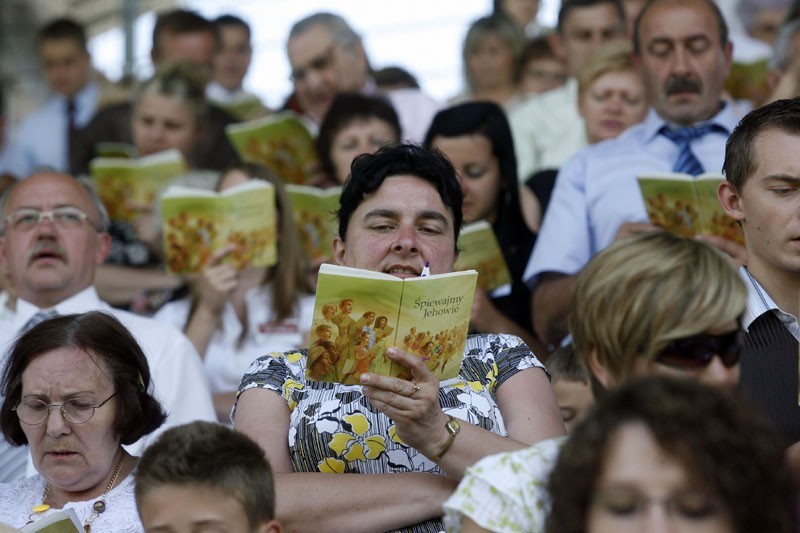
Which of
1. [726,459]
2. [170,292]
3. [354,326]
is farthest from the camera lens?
[170,292]

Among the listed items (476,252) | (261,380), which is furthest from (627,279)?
(476,252)

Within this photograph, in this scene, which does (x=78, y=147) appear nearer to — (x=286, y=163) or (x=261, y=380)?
(x=286, y=163)

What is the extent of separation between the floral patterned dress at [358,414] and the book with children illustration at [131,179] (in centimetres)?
270

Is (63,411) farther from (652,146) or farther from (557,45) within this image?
(557,45)

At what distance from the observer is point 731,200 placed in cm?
398

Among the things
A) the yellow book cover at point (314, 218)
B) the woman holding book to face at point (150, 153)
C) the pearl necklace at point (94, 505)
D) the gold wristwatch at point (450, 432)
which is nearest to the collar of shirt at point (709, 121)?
the yellow book cover at point (314, 218)

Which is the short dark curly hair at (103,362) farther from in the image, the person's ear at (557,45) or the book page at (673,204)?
the person's ear at (557,45)

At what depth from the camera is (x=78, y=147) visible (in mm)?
7906

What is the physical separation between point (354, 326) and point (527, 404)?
66 cm

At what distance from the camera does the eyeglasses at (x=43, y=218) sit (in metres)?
5.11

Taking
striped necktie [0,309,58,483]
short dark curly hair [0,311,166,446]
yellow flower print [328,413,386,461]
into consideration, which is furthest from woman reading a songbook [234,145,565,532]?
striped necktie [0,309,58,483]

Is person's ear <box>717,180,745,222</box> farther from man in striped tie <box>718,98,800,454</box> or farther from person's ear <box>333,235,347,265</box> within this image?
person's ear <box>333,235,347,265</box>

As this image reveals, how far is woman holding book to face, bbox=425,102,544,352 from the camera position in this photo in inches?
217

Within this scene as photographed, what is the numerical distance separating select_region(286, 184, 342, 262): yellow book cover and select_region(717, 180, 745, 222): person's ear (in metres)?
1.90
